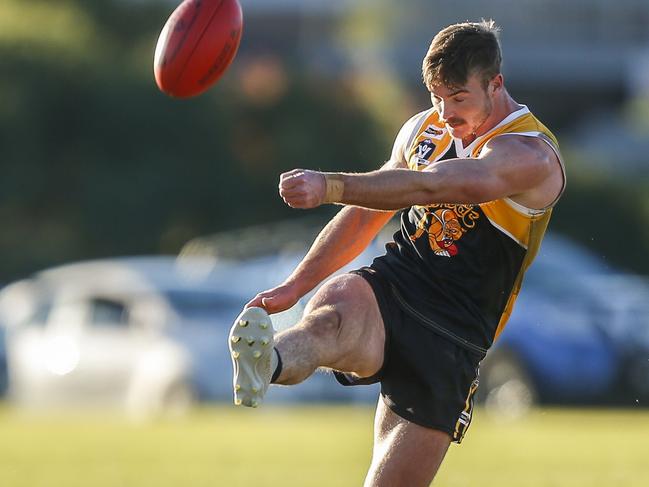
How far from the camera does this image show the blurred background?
699 inches

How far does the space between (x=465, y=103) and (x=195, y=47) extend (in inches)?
46.6

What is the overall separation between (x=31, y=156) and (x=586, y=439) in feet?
64.0

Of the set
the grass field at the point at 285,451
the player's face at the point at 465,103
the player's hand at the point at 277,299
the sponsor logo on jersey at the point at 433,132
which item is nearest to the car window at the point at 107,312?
the grass field at the point at 285,451

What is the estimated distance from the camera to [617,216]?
33.7 meters

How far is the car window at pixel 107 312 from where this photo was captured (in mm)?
18656

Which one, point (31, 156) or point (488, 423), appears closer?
point (488, 423)

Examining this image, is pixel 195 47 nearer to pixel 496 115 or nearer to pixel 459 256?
pixel 496 115

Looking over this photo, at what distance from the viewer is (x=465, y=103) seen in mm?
6016

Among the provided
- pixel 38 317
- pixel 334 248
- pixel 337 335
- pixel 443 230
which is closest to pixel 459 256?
pixel 443 230

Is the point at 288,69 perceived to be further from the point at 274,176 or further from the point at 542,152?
the point at 542,152

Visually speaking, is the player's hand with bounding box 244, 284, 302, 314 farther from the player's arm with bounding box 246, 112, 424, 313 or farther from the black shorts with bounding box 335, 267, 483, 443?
the black shorts with bounding box 335, 267, 483, 443

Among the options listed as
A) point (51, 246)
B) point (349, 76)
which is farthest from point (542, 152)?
point (349, 76)

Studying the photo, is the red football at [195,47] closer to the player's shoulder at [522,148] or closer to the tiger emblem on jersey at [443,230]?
the tiger emblem on jersey at [443,230]

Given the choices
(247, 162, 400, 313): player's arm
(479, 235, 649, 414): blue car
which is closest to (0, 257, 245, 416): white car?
(479, 235, 649, 414): blue car
